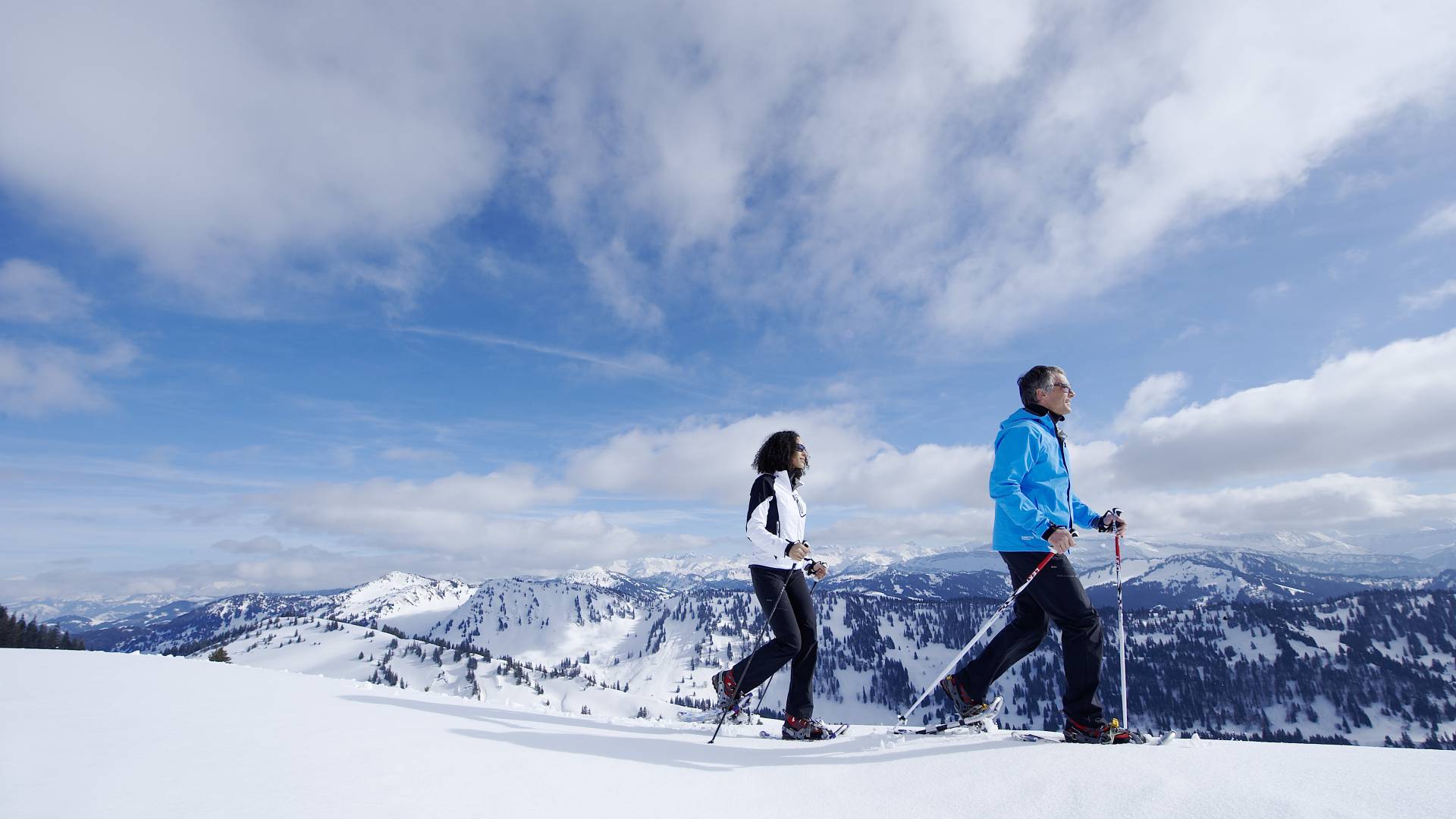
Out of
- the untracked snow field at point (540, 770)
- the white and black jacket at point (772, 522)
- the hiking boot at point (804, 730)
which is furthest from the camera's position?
the white and black jacket at point (772, 522)

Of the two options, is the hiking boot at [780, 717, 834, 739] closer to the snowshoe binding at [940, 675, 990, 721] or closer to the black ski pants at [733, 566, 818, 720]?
the black ski pants at [733, 566, 818, 720]

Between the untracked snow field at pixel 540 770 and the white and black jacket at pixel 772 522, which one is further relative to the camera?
the white and black jacket at pixel 772 522

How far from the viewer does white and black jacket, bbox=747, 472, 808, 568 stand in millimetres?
6945

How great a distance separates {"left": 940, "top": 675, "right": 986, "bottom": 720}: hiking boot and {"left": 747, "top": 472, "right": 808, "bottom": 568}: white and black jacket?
205 cm

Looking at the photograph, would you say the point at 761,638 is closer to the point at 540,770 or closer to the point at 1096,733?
the point at 540,770

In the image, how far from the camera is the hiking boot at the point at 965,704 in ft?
20.2

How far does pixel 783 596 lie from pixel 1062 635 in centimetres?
281

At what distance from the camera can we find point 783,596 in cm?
696

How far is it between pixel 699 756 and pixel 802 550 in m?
2.28

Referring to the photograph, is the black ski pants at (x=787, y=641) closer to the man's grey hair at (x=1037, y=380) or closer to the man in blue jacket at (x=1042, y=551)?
the man in blue jacket at (x=1042, y=551)

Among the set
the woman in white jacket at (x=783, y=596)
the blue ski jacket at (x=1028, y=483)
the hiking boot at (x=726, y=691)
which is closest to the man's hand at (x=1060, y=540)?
the blue ski jacket at (x=1028, y=483)

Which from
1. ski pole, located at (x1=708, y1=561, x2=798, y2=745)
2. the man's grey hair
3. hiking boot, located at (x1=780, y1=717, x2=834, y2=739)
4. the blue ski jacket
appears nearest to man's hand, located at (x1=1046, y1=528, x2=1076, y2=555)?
the blue ski jacket

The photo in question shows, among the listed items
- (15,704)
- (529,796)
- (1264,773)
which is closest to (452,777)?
(529,796)

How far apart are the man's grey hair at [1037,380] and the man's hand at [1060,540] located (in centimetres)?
142
